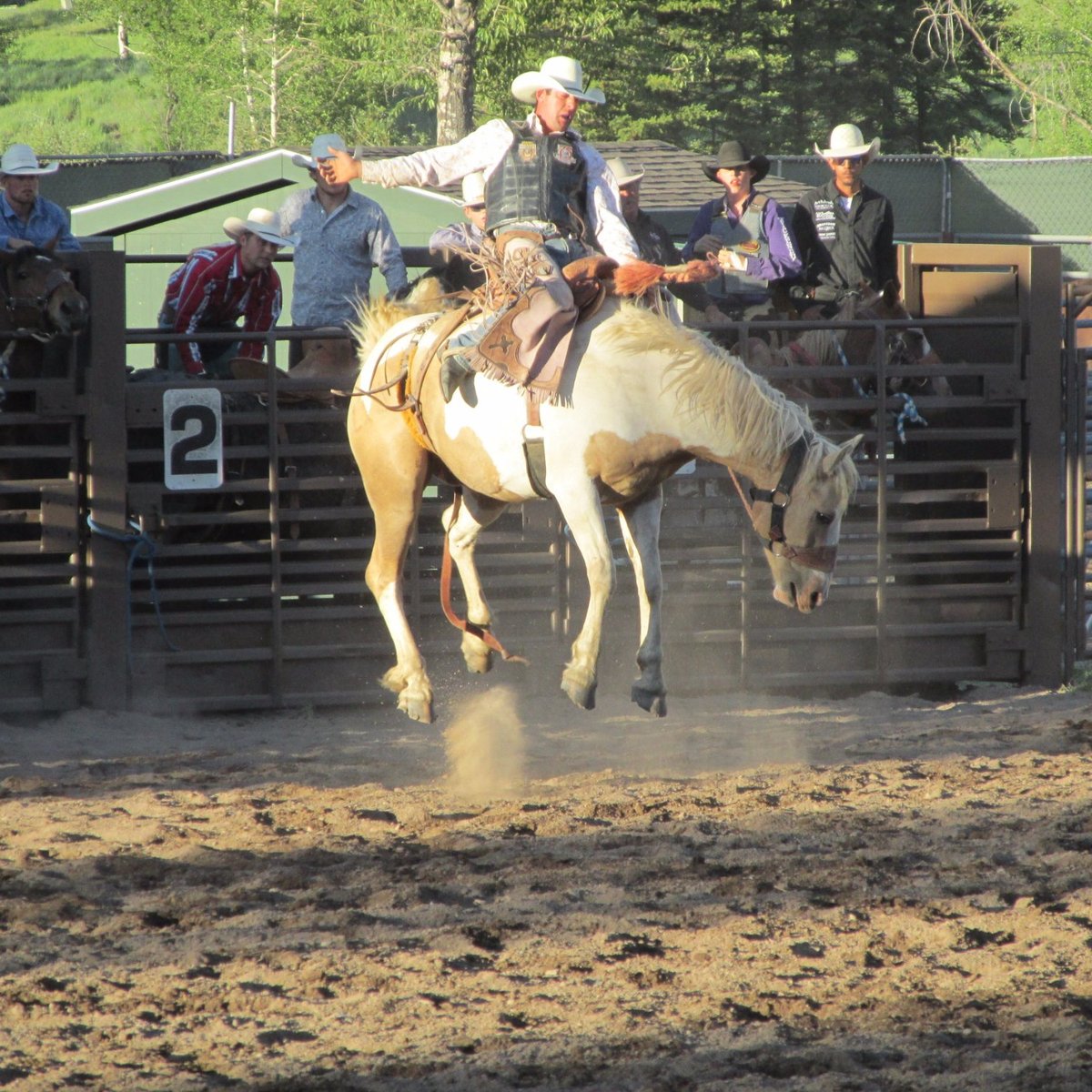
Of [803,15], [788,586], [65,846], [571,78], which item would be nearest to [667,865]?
[788,586]

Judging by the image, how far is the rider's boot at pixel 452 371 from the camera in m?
6.00

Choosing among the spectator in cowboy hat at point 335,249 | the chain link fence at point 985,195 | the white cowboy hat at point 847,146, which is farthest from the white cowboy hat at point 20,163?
the chain link fence at point 985,195

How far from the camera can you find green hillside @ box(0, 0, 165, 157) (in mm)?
43625

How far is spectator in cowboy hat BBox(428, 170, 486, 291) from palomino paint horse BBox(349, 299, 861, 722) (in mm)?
705

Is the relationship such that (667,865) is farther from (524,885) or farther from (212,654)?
(212,654)

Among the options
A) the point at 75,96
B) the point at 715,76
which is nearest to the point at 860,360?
the point at 715,76

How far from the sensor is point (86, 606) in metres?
7.47

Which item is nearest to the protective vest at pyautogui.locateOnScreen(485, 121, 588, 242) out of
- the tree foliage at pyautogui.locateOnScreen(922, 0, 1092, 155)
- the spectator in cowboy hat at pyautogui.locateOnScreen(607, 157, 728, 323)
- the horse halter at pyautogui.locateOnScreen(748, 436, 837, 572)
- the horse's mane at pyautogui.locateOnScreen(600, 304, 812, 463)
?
the horse's mane at pyautogui.locateOnScreen(600, 304, 812, 463)

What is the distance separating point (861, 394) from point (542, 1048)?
5.44 meters

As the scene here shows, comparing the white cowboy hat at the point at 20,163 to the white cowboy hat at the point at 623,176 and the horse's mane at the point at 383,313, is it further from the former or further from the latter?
the white cowboy hat at the point at 623,176

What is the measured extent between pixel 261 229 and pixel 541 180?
7.38 ft

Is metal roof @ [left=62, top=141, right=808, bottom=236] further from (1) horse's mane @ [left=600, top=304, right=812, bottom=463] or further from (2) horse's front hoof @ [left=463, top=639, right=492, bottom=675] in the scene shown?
(1) horse's mane @ [left=600, top=304, right=812, bottom=463]

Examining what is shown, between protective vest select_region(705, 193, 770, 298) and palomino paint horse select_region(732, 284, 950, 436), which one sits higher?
protective vest select_region(705, 193, 770, 298)

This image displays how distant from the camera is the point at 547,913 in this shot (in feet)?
14.4
